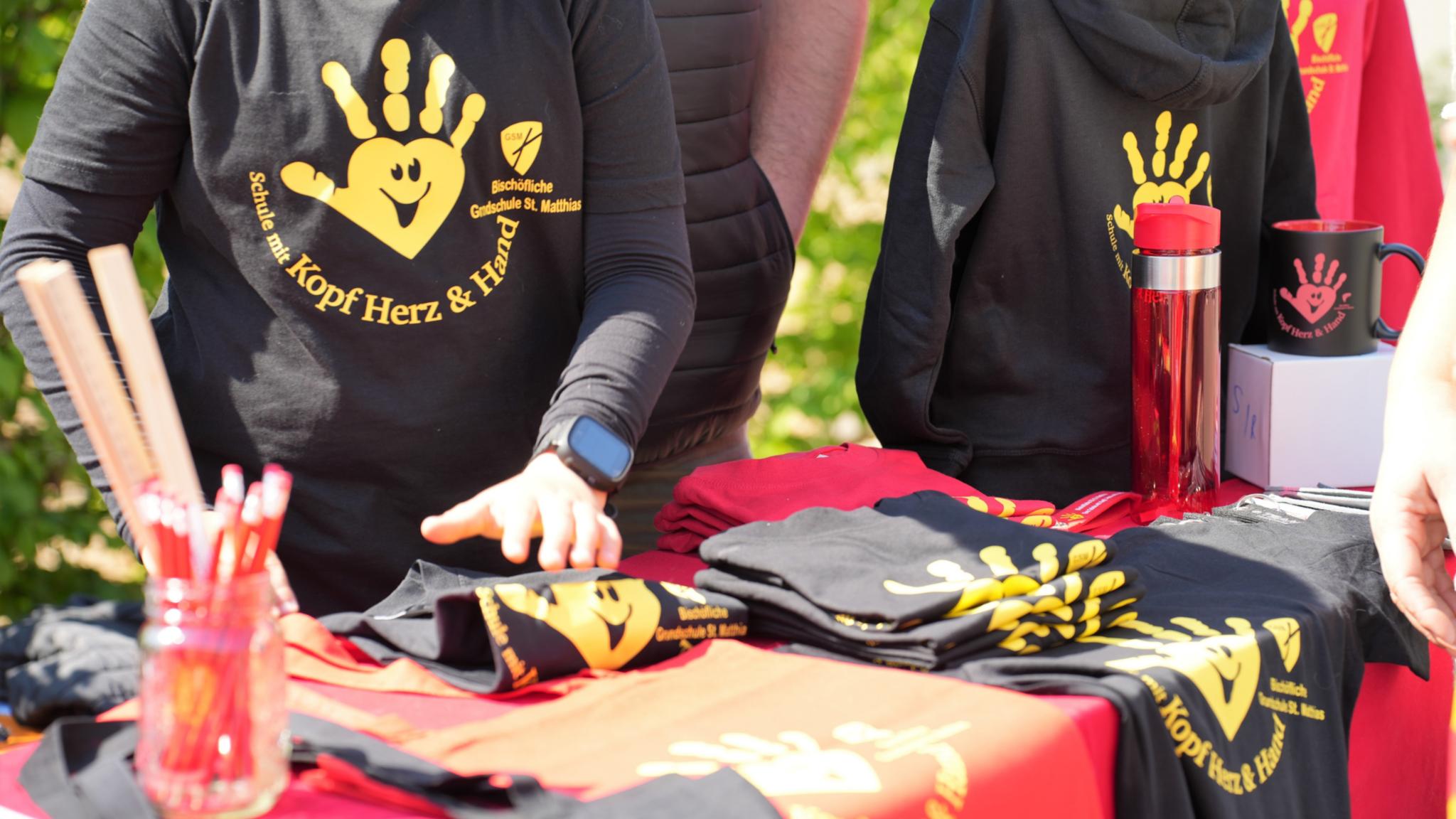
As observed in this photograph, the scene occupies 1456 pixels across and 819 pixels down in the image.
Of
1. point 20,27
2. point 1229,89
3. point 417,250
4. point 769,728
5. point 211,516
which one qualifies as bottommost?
point 769,728

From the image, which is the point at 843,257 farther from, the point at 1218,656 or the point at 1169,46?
the point at 1218,656

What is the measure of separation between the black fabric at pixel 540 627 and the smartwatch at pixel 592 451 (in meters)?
0.09

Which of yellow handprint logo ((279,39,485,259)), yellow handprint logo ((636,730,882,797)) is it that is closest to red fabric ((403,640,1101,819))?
yellow handprint logo ((636,730,882,797))

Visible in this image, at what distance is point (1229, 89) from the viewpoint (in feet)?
6.12

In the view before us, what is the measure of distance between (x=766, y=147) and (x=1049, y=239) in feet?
1.52

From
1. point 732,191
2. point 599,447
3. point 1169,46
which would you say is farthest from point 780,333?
point 599,447

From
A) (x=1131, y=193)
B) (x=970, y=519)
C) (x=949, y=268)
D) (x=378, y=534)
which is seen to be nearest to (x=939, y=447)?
(x=949, y=268)

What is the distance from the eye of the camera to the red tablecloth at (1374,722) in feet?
3.40

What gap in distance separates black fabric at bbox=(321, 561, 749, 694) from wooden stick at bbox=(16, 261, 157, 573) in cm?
28

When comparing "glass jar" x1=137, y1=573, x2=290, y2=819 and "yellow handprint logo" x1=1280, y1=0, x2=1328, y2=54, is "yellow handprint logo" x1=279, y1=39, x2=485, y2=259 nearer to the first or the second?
"glass jar" x1=137, y1=573, x2=290, y2=819

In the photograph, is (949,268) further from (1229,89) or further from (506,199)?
(506,199)

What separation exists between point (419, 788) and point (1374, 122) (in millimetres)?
2104

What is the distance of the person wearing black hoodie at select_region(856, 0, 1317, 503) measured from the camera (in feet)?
6.00

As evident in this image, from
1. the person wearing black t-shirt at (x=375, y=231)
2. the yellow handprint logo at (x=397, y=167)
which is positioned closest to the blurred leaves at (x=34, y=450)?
the person wearing black t-shirt at (x=375, y=231)
